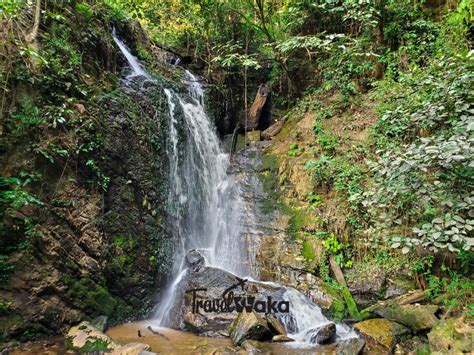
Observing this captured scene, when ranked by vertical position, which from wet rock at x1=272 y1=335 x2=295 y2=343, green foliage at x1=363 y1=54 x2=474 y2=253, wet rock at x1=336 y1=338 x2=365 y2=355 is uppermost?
green foliage at x1=363 y1=54 x2=474 y2=253

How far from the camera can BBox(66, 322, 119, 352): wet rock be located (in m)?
4.55

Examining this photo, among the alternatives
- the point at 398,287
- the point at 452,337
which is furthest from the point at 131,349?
the point at 398,287

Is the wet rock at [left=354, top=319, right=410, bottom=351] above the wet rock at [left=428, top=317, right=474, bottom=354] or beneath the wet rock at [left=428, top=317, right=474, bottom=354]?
beneath

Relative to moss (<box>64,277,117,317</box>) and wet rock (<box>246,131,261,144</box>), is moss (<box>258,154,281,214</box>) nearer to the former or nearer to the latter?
wet rock (<box>246,131,261,144</box>)

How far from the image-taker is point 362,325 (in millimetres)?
4984

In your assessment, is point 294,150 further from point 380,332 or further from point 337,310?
point 380,332

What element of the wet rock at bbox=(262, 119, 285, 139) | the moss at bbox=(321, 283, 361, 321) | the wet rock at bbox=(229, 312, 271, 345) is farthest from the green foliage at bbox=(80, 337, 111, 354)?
the wet rock at bbox=(262, 119, 285, 139)

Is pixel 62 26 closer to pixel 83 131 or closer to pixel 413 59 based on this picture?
pixel 83 131

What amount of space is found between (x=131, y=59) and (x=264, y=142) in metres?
5.00

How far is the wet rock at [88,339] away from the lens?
179 inches

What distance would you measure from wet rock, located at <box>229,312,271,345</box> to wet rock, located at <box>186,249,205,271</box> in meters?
2.07

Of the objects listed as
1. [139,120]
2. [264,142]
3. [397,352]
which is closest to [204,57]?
[264,142]

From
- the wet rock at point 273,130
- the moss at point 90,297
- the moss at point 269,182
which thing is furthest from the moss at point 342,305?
the wet rock at point 273,130

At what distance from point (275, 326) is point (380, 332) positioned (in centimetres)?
165
